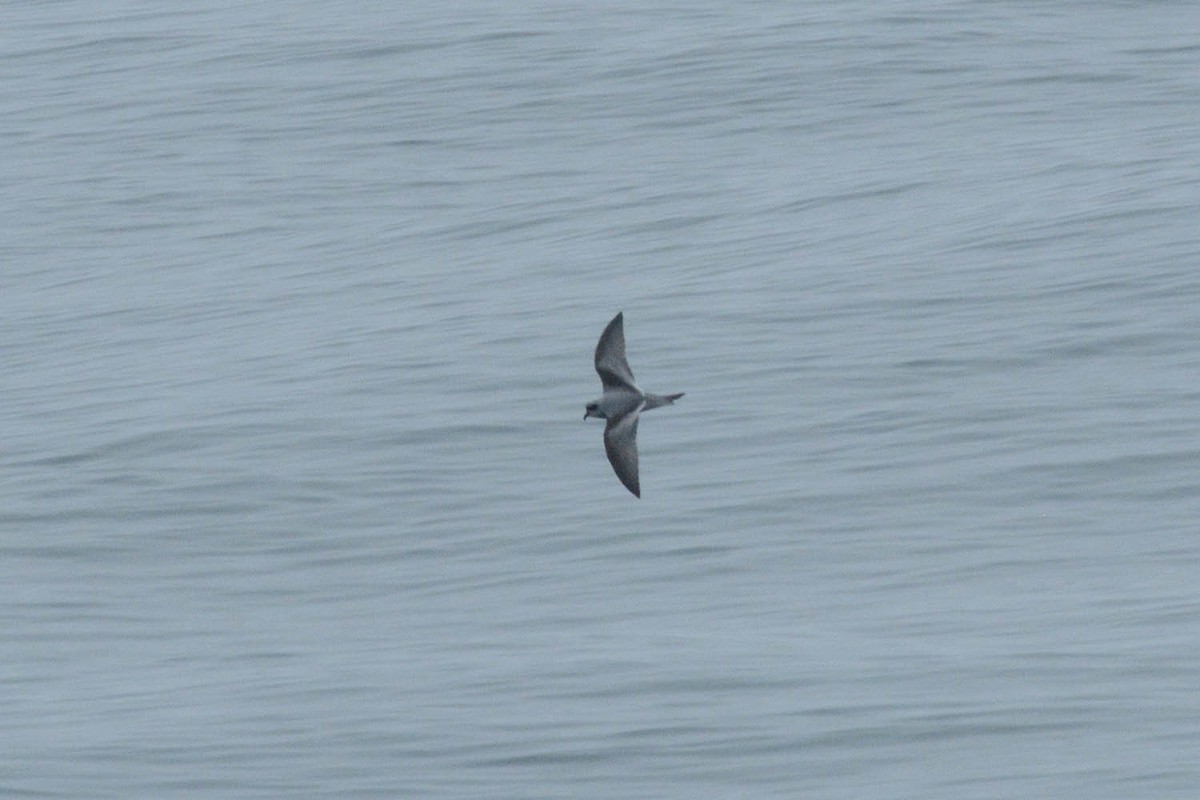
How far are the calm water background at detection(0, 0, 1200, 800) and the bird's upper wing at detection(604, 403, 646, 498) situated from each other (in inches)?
47.3

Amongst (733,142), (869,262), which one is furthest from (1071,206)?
(733,142)

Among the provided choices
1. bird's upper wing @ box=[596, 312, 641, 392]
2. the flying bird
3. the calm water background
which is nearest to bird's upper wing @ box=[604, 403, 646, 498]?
the flying bird

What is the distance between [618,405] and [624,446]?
0.23 meters

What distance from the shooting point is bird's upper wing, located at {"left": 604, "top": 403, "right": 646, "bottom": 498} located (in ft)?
41.8

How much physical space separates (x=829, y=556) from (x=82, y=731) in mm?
4601

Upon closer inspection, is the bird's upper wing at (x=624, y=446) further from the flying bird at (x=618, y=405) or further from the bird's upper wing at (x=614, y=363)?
the bird's upper wing at (x=614, y=363)

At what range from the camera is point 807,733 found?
1254 cm

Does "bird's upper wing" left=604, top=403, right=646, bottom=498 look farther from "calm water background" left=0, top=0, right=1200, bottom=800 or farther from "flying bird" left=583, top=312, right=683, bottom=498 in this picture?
"calm water background" left=0, top=0, right=1200, bottom=800

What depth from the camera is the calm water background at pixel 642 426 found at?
12859 mm

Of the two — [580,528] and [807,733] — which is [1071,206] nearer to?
[580,528]

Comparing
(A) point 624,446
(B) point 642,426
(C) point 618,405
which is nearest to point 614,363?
(C) point 618,405

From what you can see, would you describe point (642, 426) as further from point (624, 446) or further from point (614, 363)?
point (624, 446)

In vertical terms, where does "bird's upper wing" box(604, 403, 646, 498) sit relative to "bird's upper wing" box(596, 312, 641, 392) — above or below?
below

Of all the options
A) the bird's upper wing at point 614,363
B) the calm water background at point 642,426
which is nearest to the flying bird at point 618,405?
the bird's upper wing at point 614,363
